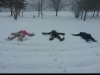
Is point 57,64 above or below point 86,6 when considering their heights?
below

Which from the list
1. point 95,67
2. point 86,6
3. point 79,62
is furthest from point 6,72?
point 86,6

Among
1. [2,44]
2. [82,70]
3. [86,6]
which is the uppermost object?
[86,6]

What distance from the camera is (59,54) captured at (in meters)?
6.52

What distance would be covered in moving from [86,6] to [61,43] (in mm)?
15855

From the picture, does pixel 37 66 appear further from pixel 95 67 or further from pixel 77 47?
pixel 77 47

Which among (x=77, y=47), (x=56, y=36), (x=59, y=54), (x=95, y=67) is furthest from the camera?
(x=56, y=36)

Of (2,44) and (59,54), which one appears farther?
(2,44)

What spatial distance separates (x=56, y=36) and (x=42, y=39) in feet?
3.29

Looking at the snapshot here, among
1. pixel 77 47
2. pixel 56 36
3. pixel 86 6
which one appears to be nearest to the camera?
pixel 77 47

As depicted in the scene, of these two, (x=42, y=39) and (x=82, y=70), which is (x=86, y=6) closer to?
(x=42, y=39)

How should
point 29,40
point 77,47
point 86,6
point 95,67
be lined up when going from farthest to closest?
point 86,6, point 29,40, point 77,47, point 95,67

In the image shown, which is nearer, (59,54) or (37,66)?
(37,66)

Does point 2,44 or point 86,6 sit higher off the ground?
point 86,6

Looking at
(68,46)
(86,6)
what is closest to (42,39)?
(68,46)
